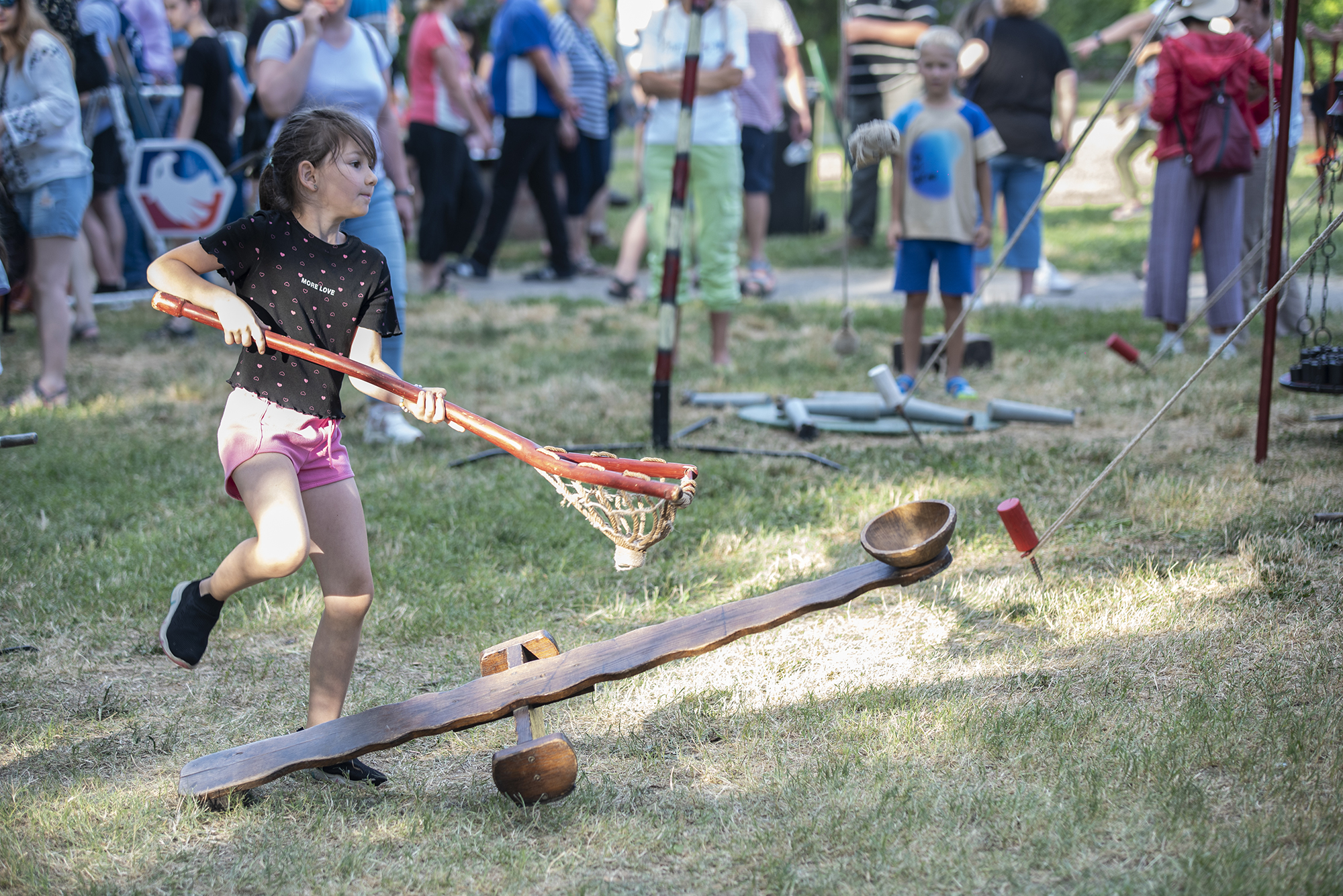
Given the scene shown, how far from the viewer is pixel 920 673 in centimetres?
320

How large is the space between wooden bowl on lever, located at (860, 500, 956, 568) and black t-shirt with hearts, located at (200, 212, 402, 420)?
4.35ft

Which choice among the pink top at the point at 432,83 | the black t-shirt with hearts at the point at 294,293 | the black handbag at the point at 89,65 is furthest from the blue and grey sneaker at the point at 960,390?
the black handbag at the point at 89,65

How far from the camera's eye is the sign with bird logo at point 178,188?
7102mm

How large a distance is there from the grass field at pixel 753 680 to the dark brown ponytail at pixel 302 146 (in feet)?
4.45

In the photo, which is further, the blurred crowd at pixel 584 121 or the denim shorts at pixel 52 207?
the denim shorts at pixel 52 207

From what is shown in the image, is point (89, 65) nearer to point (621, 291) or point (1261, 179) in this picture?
point (621, 291)

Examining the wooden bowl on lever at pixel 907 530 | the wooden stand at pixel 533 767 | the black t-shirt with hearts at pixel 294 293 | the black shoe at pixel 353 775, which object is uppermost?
the black t-shirt with hearts at pixel 294 293

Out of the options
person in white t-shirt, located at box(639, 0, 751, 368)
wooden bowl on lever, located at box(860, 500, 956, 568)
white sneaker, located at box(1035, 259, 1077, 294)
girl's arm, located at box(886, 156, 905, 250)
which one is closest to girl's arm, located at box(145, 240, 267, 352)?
wooden bowl on lever, located at box(860, 500, 956, 568)

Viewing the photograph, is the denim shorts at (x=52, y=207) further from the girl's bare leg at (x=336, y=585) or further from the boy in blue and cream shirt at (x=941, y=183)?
the boy in blue and cream shirt at (x=941, y=183)

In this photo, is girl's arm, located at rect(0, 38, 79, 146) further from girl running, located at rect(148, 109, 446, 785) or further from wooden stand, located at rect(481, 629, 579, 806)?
wooden stand, located at rect(481, 629, 579, 806)

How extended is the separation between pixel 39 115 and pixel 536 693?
4.24m

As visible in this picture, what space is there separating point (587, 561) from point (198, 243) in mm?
1780

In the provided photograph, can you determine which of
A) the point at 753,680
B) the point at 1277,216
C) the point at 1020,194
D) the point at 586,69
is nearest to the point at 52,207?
the point at 753,680

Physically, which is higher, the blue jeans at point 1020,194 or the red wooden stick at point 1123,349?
→ the blue jeans at point 1020,194
